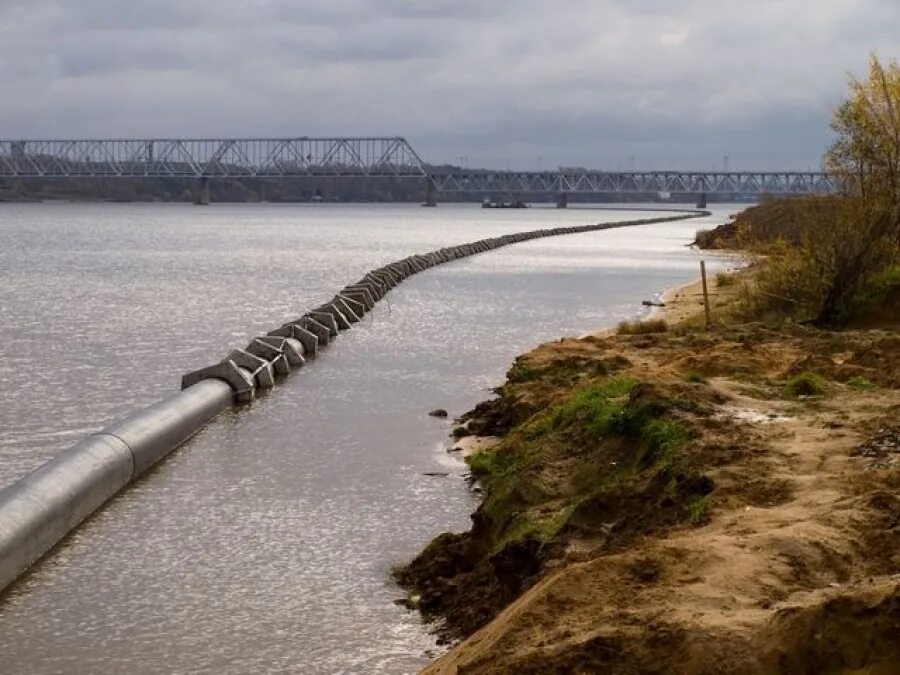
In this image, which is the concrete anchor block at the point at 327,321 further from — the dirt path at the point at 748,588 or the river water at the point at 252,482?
the dirt path at the point at 748,588

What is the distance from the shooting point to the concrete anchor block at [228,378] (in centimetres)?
2209

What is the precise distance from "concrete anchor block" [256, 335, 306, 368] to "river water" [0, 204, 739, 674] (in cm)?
38

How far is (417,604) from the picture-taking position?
37.5 ft

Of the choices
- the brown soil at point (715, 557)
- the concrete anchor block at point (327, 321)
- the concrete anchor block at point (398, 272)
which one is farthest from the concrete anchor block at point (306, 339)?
the concrete anchor block at point (398, 272)

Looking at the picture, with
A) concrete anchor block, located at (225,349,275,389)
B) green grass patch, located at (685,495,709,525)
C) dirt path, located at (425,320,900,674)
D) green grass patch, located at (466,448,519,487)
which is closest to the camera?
dirt path, located at (425,320,900,674)

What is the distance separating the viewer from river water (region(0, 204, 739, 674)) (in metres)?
10.8

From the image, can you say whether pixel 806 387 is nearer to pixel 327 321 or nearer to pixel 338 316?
pixel 327 321

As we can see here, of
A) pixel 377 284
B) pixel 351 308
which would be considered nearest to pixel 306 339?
pixel 351 308

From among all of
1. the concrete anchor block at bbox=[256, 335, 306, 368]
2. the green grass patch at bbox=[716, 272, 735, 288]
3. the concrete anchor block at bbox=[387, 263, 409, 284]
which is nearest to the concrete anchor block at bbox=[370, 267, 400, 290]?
the concrete anchor block at bbox=[387, 263, 409, 284]

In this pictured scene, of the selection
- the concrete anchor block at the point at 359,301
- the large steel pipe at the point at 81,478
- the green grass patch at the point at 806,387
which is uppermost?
the green grass patch at the point at 806,387

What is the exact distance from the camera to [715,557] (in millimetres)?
8719

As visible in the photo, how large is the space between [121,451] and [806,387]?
7.71 m

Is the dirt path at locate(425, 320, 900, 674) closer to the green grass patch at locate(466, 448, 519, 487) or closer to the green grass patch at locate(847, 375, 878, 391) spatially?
the green grass patch at locate(466, 448, 519, 487)

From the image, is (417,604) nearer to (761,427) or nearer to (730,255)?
(761,427)
